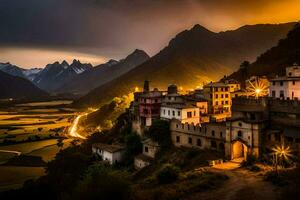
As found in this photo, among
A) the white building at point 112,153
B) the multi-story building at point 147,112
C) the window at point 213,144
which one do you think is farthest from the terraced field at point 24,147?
the window at point 213,144

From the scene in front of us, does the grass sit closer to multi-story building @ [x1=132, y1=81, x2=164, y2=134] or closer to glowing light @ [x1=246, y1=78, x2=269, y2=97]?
multi-story building @ [x1=132, y1=81, x2=164, y2=134]

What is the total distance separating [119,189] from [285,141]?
22606mm

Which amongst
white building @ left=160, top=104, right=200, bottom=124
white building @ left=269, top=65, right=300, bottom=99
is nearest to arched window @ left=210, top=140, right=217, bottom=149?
white building @ left=160, top=104, right=200, bottom=124

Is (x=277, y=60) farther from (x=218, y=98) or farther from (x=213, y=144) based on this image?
(x=213, y=144)

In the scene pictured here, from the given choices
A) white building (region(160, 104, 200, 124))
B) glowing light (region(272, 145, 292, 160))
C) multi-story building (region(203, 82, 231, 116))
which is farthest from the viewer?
Answer: multi-story building (region(203, 82, 231, 116))

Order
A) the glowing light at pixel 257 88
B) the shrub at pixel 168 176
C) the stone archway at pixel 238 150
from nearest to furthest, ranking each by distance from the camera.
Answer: the shrub at pixel 168 176 → the stone archway at pixel 238 150 → the glowing light at pixel 257 88

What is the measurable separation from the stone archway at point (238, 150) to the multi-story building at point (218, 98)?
19806 millimetres

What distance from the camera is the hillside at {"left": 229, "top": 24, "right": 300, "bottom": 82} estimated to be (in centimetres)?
8769

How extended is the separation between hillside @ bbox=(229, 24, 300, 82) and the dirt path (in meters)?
57.0

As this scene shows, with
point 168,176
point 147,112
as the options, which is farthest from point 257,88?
point 168,176

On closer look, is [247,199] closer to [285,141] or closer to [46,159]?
[285,141]

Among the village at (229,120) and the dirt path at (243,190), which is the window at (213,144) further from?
the dirt path at (243,190)

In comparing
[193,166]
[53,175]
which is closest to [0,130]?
[53,175]

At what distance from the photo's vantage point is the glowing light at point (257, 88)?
203ft
